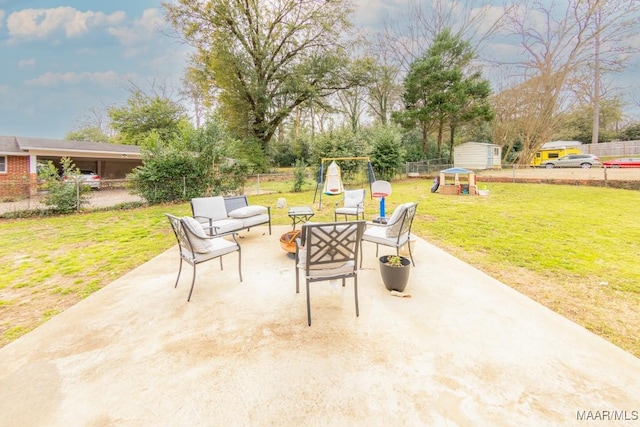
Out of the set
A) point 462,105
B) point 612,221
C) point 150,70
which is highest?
point 150,70

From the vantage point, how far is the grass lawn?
2.62 metres

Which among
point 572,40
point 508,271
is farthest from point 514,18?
point 508,271

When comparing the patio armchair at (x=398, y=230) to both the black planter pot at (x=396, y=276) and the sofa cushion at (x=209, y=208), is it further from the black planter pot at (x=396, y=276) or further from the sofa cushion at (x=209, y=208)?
the sofa cushion at (x=209, y=208)

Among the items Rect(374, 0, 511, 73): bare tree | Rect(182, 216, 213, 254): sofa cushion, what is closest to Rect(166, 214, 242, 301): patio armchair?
Rect(182, 216, 213, 254): sofa cushion

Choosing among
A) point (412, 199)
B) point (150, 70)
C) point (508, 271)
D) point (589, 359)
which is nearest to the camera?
point (589, 359)

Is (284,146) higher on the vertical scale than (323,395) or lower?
higher

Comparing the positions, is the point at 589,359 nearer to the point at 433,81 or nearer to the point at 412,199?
the point at 412,199

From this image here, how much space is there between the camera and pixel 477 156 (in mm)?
20438

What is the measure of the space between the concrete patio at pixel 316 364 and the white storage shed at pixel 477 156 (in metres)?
20.9

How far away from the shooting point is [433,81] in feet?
58.3

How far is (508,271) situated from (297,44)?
18172mm

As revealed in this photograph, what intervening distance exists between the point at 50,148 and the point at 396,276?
59.0 feet

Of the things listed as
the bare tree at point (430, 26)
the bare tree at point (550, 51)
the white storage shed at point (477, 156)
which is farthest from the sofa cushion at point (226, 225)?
the bare tree at point (430, 26)

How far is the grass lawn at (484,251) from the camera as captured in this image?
2615mm
